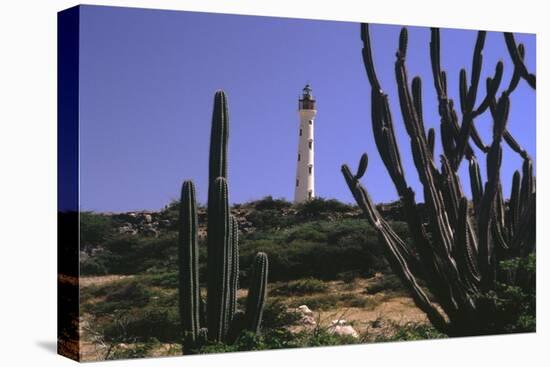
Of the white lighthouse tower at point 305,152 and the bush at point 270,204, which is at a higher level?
the white lighthouse tower at point 305,152

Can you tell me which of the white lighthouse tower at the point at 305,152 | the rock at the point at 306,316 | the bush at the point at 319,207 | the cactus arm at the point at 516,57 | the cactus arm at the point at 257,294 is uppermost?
the cactus arm at the point at 516,57

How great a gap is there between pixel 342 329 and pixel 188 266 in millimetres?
2145

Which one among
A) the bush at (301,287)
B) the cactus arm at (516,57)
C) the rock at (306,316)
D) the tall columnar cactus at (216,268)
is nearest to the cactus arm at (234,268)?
the tall columnar cactus at (216,268)

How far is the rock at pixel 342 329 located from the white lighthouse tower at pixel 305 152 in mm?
1474

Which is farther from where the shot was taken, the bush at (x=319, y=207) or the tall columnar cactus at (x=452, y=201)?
the tall columnar cactus at (x=452, y=201)

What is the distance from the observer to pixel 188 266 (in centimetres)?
1257

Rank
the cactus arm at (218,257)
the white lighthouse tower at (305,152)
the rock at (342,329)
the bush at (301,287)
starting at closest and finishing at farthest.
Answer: the cactus arm at (218,257), the bush at (301,287), the white lighthouse tower at (305,152), the rock at (342,329)

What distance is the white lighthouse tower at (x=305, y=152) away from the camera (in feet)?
44.0

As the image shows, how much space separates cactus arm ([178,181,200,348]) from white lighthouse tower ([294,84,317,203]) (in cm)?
144

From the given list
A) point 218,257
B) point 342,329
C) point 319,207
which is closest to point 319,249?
point 319,207

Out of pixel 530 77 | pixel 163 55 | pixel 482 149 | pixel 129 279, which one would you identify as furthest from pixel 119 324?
pixel 530 77

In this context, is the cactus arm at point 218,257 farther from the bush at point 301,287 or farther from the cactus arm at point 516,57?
the cactus arm at point 516,57

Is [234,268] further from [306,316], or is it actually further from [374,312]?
[374,312]

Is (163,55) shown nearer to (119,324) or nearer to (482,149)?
(119,324)
